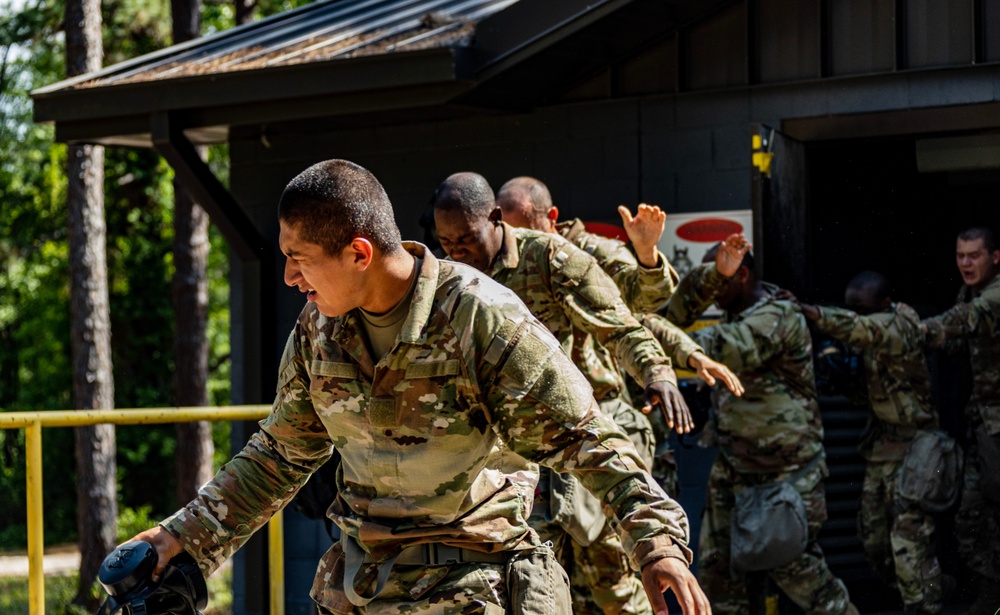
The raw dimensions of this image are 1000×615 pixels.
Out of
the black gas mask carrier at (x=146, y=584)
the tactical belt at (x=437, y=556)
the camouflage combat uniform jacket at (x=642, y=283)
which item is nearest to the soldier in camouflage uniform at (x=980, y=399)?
the camouflage combat uniform jacket at (x=642, y=283)

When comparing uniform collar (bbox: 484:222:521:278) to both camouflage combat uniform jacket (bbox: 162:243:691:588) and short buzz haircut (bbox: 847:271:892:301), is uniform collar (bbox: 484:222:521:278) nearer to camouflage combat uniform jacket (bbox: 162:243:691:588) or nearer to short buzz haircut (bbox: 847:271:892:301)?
camouflage combat uniform jacket (bbox: 162:243:691:588)

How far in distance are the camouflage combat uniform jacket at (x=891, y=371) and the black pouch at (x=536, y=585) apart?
4224 millimetres

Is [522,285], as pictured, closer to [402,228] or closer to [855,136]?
Answer: [855,136]

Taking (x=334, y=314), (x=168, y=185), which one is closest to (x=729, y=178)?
(x=334, y=314)

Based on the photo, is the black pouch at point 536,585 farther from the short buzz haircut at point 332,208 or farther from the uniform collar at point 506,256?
the uniform collar at point 506,256

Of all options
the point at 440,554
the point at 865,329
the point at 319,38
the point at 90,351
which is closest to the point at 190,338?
the point at 90,351

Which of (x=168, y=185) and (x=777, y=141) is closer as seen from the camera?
(x=777, y=141)

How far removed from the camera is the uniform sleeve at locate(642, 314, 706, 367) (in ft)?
20.1

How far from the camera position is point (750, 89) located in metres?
7.65

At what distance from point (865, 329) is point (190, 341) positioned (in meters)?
9.59

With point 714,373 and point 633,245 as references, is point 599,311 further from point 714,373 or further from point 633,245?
point 633,245

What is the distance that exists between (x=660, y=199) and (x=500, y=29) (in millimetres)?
1381

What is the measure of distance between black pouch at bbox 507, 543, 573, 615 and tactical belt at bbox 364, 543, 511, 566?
2.7 inches

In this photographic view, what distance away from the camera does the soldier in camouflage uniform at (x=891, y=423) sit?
24.2ft
